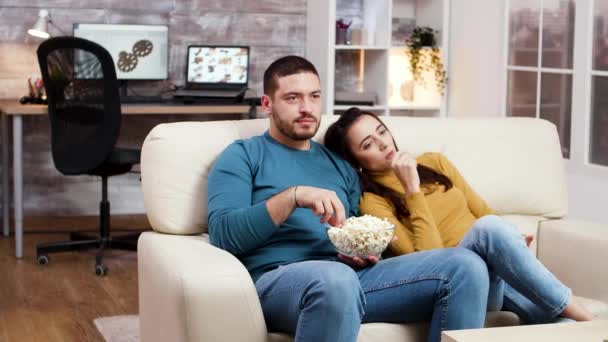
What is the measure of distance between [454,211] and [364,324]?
0.58m

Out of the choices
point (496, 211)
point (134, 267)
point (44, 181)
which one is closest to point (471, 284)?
point (496, 211)

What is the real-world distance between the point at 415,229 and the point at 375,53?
346 cm

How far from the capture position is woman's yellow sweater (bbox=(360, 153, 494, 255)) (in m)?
2.80

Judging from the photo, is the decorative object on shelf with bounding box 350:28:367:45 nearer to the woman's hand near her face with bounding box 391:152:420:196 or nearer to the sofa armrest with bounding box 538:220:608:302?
the sofa armrest with bounding box 538:220:608:302

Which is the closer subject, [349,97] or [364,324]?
[364,324]

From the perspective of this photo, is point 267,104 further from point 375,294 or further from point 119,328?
point 119,328

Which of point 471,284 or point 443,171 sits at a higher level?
point 443,171

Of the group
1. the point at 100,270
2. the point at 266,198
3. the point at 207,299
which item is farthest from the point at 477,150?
the point at 100,270

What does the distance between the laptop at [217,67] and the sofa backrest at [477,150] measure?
9.51 feet

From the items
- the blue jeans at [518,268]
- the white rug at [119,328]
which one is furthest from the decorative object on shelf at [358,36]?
the blue jeans at [518,268]

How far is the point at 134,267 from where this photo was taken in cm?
495

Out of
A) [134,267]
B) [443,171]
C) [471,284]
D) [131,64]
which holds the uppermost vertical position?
[131,64]

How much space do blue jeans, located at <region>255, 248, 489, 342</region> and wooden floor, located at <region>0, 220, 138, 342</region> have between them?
1478 millimetres

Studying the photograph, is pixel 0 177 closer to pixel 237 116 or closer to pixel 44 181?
pixel 44 181
